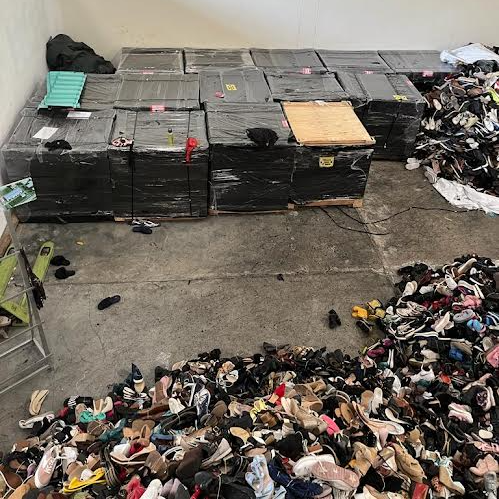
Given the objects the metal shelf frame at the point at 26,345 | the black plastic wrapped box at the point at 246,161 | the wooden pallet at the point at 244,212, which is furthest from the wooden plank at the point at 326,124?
the metal shelf frame at the point at 26,345

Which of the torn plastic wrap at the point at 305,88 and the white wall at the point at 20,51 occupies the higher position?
the white wall at the point at 20,51

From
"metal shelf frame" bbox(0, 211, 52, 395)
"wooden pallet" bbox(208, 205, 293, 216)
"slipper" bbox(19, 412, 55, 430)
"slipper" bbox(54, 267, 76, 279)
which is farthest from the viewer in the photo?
"wooden pallet" bbox(208, 205, 293, 216)

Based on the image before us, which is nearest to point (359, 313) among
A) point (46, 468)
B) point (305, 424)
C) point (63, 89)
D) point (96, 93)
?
point (305, 424)

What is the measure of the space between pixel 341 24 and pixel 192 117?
99.5 inches

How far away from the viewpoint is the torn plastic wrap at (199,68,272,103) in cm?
507

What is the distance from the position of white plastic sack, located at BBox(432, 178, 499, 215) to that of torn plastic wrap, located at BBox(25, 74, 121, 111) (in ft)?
11.0


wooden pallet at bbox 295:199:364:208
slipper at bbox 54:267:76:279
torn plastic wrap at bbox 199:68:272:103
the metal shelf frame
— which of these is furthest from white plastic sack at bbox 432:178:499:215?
the metal shelf frame

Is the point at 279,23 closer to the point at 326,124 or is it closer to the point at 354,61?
the point at 354,61

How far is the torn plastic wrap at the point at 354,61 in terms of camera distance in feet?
19.0

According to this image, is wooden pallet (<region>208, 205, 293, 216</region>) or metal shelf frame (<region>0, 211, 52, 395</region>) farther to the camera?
wooden pallet (<region>208, 205, 293, 216</region>)

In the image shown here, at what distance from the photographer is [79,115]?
4.63m

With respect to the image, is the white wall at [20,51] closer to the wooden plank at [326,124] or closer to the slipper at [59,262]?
the slipper at [59,262]

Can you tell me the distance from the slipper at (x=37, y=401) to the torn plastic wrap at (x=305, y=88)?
339cm

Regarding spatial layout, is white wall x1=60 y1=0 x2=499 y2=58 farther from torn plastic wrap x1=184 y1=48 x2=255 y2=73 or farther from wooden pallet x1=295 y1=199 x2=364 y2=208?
wooden pallet x1=295 y1=199 x2=364 y2=208
